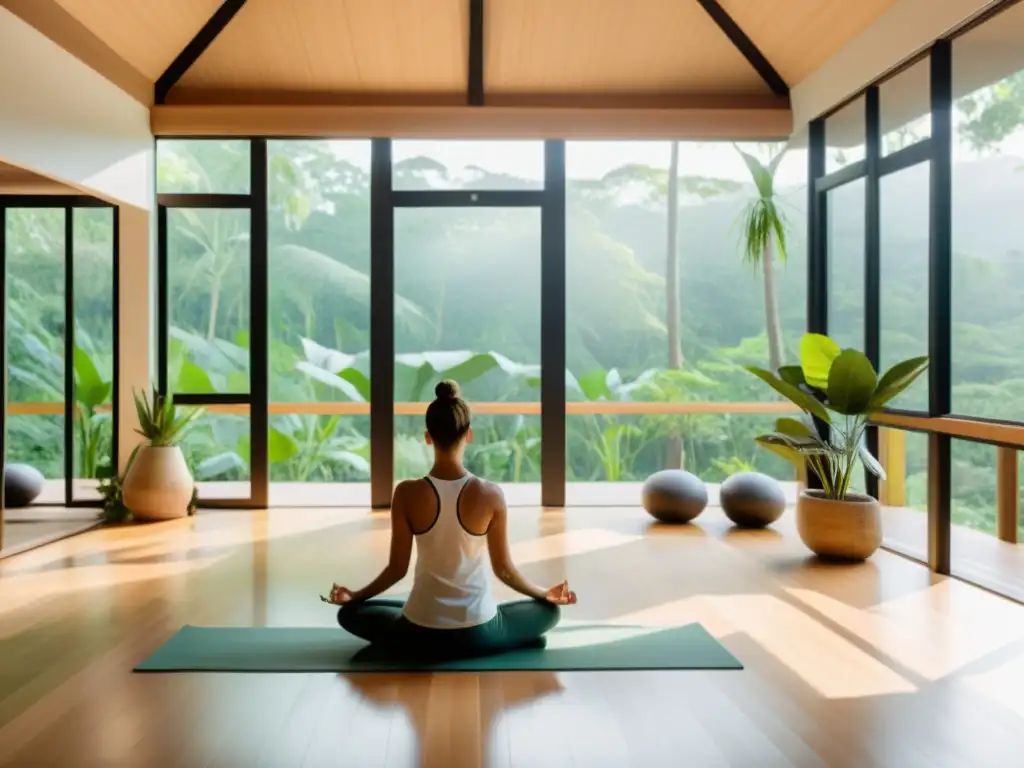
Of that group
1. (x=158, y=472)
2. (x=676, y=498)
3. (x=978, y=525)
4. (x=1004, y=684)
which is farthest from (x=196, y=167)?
(x=1004, y=684)

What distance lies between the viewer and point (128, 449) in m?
6.49

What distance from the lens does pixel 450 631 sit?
3.04 m

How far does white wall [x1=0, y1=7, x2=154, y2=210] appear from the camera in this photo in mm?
4613

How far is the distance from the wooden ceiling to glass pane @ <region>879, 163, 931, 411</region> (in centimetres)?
137

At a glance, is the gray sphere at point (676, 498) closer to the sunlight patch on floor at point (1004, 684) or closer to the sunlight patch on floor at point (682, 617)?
the sunlight patch on floor at point (682, 617)

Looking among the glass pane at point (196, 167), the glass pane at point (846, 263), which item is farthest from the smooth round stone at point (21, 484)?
the glass pane at point (846, 263)

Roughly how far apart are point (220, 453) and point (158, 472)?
2.42 feet

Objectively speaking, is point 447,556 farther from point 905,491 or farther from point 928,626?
point 905,491

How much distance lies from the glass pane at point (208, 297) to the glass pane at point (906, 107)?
4377mm

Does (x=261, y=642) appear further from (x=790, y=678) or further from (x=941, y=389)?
(x=941, y=389)

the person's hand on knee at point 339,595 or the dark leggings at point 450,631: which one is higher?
the person's hand on knee at point 339,595

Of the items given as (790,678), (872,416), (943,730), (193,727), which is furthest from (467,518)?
(872,416)

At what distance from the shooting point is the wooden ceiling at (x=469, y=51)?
20.6ft

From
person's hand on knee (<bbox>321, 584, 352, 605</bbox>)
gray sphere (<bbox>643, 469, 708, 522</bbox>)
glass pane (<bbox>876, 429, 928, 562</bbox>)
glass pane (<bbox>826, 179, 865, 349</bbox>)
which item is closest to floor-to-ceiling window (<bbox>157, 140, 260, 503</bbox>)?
gray sphere (<bbox>643, 469, 708, 522</bbox>)
